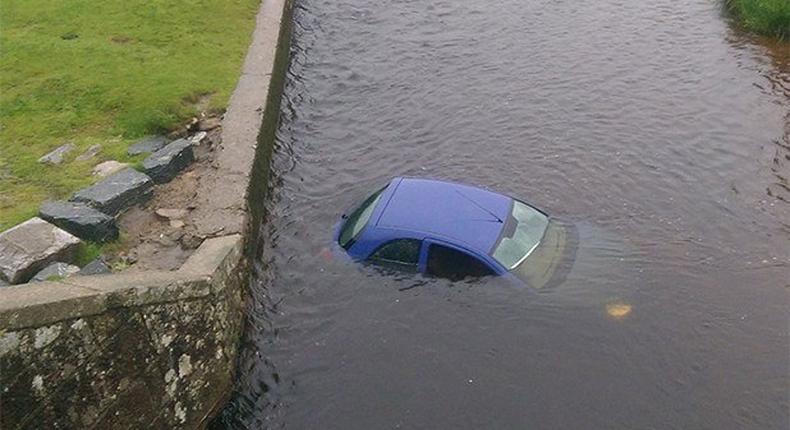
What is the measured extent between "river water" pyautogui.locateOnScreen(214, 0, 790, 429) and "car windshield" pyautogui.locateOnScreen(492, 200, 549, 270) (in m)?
0.41

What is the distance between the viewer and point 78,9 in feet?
56.4

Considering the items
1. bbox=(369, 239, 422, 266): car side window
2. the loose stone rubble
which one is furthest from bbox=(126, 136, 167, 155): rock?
bbox=(369, 239, 422, 266): car side window

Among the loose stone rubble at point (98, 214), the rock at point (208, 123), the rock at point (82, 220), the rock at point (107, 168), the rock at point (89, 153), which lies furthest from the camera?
the rock at point (208, 123)

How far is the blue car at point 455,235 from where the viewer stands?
1037cm

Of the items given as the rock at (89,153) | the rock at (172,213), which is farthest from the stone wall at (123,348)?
the rock at (89,153)

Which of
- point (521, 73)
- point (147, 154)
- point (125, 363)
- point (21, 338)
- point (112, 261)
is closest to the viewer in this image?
point (21, 338)

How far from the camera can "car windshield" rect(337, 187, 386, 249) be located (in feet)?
36.6

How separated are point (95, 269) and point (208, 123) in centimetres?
477

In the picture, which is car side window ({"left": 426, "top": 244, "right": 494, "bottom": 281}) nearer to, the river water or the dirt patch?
the river water

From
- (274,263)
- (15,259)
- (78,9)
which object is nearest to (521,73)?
(274,263)

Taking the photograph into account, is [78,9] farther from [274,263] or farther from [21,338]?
[21,338]

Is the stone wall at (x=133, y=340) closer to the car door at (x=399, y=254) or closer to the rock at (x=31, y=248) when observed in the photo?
the rock at (x=31, y=248)

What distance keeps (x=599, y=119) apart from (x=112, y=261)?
939 cm

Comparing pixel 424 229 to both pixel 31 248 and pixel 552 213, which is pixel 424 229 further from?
pixel 31 248
